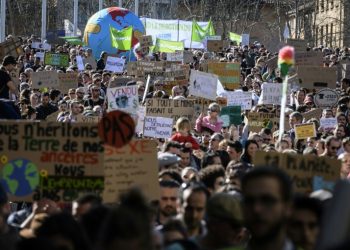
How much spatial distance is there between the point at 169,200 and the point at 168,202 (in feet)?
0.05

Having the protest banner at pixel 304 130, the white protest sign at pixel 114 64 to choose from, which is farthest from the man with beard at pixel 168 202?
the white protest sign at pixel 114 64

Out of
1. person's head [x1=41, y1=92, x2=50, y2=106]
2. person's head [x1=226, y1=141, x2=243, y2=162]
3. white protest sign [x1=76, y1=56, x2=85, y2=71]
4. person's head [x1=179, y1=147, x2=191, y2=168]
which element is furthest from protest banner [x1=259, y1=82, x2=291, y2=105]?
white protest sign [x1=76, y1=56, x2=85, y2=71]

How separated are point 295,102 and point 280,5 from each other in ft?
176

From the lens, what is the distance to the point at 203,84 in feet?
64.1

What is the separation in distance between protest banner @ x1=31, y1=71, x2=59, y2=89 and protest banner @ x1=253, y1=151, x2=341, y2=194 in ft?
42.8

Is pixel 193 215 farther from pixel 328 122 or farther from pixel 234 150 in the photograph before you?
pixel 328 122

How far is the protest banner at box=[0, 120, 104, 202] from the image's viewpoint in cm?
922

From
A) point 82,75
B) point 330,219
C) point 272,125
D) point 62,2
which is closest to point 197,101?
point 272,125

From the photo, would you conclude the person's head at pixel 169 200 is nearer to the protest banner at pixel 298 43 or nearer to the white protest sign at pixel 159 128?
the white protest sign at pixel 159 128

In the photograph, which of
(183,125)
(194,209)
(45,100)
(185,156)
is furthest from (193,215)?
(45,100)

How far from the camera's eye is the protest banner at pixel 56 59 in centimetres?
2881

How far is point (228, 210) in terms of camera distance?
22.5ft

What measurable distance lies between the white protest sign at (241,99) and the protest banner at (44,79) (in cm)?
317

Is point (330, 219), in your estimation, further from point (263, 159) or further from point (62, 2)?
point (62, 2)
